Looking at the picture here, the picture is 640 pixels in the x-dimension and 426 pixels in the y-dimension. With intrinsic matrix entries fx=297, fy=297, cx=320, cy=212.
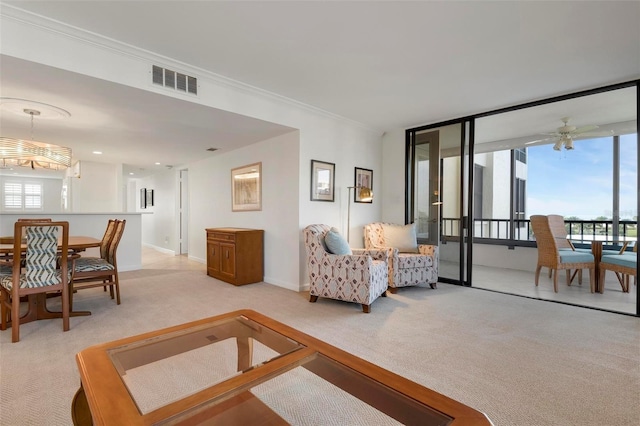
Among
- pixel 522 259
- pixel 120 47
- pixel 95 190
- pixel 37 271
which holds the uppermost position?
pixel 120 47

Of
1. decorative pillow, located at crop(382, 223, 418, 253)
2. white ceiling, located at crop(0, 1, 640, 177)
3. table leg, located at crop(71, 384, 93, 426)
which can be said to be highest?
white ceiling, located at crop(0, 1, 640, 177)

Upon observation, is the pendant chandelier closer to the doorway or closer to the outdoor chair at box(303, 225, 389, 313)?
the outdoor chair at box(303, 225, 389, 313)

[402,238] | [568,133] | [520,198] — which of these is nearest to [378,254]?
[402,238]

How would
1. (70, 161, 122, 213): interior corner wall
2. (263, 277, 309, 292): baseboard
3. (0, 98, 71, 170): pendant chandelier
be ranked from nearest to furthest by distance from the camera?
1. (0, 98, 71, 170): pendant chandelier
2. (263, 277, 309, 292): baseboard
3. (70, 161, 122, 213): interior corner wall

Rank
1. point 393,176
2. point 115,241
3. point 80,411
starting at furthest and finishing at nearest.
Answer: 1. point 393,176
2. point 115,241
3. point 80,411

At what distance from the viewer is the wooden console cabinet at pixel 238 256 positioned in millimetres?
4395

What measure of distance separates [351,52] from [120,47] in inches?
80.0

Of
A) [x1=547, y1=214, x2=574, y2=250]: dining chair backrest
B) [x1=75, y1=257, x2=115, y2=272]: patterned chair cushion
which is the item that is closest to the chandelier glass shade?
[x1=75, y1=257, x2=115, y2=272]: patterned chair cushion

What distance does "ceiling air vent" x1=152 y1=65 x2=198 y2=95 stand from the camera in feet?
9.33

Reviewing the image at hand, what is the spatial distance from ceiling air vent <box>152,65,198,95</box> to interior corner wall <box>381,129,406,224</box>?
341 centimetres

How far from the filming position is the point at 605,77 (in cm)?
320

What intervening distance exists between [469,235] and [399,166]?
1.62 m

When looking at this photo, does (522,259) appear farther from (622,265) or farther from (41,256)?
(41,256)

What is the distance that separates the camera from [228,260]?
178 inches
